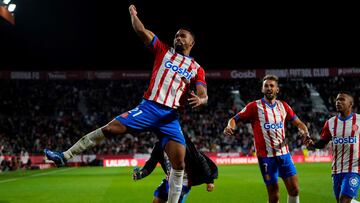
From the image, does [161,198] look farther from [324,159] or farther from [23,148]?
[324,159]

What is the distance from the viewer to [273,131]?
24.1ft

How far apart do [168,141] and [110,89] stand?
139 ft

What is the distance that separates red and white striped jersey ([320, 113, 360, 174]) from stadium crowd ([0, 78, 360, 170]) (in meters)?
28.0

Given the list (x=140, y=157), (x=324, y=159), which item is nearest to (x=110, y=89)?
(x=140, y=157)

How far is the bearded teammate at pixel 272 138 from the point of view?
7051 millimetres

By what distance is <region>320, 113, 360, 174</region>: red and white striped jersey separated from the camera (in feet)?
22.8

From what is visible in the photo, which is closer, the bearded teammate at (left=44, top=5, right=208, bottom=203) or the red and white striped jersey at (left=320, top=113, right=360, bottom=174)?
the bearded teammate at (left=44, top=5, right=208, bottom=203)

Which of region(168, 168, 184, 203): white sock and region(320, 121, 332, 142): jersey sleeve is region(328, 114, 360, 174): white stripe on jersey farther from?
region(168, 168, 184, 203): white sock

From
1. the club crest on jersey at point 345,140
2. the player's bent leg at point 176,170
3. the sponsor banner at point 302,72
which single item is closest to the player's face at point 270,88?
the club crest on jersey at point 345,140

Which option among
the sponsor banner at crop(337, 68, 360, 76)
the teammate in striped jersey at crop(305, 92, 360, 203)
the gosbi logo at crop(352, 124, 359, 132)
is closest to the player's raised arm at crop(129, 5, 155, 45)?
the teammate in striped jersey at crop(305, 92, 360, 203)

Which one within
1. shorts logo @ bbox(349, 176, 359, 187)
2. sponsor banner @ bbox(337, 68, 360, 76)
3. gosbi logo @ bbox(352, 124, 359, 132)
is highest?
sponsor banner @ bbox(337, 68, 360, 76)

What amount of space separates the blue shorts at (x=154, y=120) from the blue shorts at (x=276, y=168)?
1.78 metres

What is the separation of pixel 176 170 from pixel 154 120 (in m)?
0.74

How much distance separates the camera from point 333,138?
286 inches
